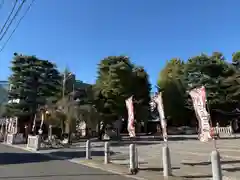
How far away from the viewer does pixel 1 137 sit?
1708 inches

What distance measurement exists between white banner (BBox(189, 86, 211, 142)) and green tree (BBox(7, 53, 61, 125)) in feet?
89.8

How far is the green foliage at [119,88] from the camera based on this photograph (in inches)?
1435

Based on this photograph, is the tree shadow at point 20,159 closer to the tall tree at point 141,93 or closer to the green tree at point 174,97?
the tall tree at point 141,93

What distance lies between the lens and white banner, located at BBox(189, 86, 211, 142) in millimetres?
11750

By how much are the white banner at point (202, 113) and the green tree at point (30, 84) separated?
89.8 ft

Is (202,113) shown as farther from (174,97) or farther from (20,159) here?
(174,97)

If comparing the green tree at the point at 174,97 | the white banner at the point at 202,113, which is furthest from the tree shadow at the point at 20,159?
the green tree at the point at 174,97

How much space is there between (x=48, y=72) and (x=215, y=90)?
76.8ft

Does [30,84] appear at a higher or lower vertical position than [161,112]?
higher

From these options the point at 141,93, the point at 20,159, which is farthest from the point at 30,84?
the point at 20,159

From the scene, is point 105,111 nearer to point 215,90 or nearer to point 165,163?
point 215,90

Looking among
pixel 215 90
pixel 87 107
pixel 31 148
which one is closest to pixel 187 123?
pixel 215 90

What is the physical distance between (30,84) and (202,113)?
28.9 m

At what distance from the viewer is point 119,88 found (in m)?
36.6
